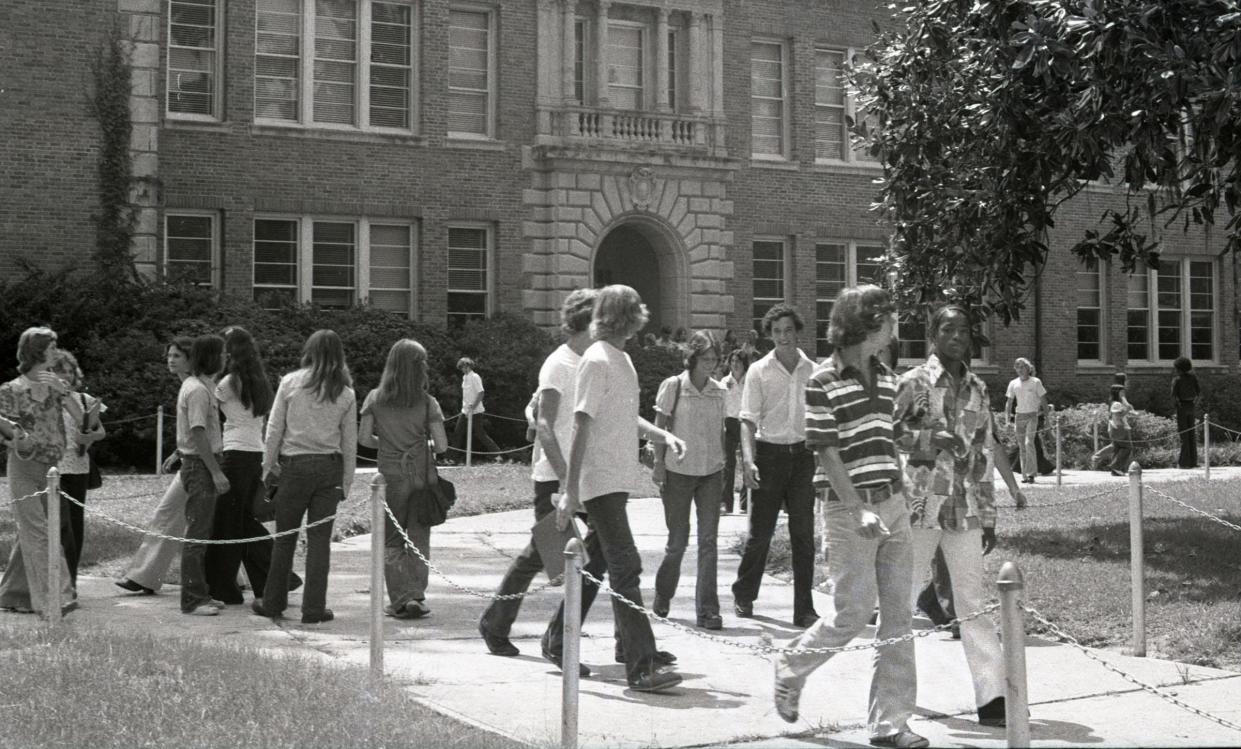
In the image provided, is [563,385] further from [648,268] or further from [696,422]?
[648,268]

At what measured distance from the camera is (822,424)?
6.99 m

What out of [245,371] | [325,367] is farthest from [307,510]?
[245,371]

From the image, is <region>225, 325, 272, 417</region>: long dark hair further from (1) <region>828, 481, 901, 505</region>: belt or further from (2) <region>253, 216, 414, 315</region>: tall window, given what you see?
(2) <region>253, 216, 414, 315</region>: tall window

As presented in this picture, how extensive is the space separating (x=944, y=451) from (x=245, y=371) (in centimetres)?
523

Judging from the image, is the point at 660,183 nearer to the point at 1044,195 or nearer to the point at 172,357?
the point at 1044,195

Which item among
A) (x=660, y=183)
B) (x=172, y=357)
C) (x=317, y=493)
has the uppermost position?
(x=660, y=183)

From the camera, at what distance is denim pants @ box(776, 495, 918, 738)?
689 centimetres

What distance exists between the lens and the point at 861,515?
6844mm

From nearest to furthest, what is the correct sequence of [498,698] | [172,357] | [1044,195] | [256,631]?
[498,698] → [256,631] → [172,357] → [1044,195]

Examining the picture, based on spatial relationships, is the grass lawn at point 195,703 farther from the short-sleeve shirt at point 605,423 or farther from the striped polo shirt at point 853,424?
the striped polo shirt at point 853,424

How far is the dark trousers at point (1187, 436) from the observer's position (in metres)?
25.9

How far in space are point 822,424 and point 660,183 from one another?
23.3 m

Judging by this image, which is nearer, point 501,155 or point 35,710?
point 35,710

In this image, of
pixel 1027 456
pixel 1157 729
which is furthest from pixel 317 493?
pixel 1027 456
